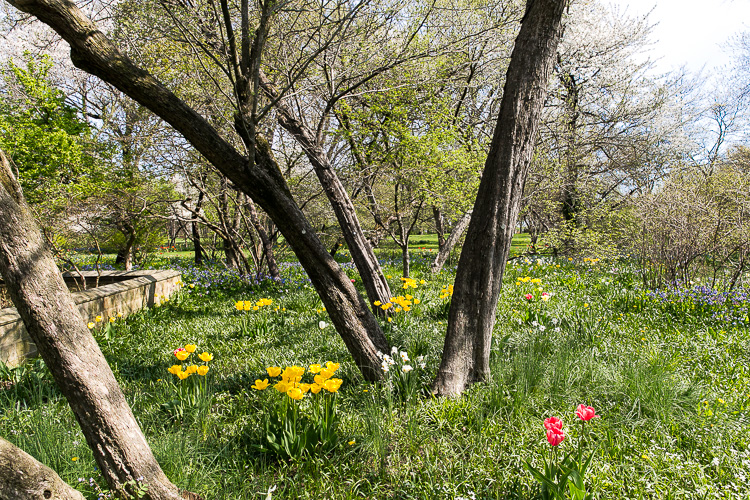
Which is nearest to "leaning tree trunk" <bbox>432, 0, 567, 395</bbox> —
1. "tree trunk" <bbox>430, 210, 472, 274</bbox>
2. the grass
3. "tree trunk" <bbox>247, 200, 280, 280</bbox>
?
the grass

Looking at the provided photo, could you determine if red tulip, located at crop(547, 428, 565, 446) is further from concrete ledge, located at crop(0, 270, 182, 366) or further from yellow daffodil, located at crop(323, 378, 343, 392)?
concrete ledge, located at crop(0, 270, 182, 366)

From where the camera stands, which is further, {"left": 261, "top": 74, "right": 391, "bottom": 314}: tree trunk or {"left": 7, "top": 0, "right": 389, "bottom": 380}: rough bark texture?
{"left": 261, "top": 74, "right": 391, "bottom": 314}: tree trunk

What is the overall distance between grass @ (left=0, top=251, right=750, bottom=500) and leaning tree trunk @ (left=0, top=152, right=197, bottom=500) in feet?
1.31

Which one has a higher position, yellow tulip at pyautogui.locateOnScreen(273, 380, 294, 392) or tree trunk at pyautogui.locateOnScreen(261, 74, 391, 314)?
tree trunk at pyautogui.locateOnScreen(261, 74, 391, 314)

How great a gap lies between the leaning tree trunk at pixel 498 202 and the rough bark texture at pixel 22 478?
227cm

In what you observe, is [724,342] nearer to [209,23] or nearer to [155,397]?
[155,397]

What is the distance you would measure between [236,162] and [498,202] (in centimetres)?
191

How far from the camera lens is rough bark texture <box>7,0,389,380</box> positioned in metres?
2.40

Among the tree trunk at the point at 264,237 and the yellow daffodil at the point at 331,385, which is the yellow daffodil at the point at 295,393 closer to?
the yellow daffodil at the point at 331,385

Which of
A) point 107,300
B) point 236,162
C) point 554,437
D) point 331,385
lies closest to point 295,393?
point 331,385

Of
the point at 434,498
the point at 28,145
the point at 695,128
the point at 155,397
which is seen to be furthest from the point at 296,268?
the point at 695,128

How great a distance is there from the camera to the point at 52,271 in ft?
5.29

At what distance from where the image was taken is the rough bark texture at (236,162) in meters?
2.40

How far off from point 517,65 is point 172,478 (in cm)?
325
